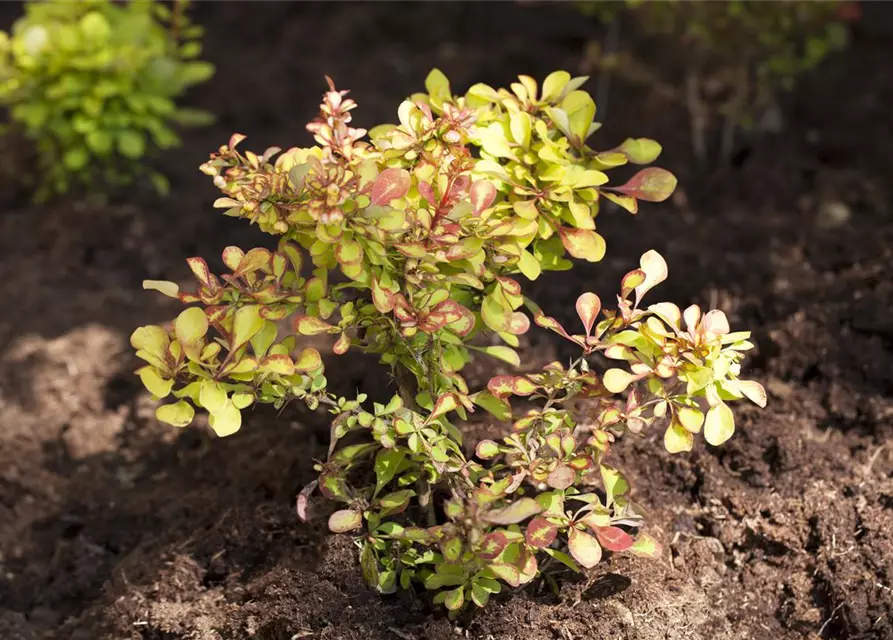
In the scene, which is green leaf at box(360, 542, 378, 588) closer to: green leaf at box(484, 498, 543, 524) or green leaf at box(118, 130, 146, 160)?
green leaf at box(484, 498, 543, 524)

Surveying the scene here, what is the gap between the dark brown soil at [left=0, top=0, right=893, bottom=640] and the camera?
6.08ft

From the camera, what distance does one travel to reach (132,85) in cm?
331

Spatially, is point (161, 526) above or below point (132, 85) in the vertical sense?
below

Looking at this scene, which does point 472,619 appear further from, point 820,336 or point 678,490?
point 820,336

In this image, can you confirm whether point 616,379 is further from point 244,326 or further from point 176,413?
point 176,413

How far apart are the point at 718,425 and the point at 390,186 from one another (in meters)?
0.68

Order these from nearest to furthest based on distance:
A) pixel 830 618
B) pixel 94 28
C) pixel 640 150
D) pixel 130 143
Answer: pixel 640 150 < pixel 830 618 < pixel 94 28 < pixel 130 143

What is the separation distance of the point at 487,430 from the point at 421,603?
0.43 m

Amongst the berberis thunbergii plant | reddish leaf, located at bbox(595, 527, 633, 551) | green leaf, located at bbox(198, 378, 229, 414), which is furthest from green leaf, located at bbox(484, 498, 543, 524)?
green leaf, located at bbox(198, 378, 229, 414)

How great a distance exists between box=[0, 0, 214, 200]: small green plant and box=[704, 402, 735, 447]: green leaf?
8.11ft

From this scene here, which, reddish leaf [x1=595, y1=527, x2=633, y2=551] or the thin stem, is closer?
reddish leaf [x1=595, y1=527, x2=633, y2=551]

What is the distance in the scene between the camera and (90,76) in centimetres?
322

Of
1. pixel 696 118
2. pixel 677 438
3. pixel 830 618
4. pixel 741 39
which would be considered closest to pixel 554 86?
pixel 677 438

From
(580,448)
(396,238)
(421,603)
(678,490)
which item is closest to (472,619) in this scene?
(421,603)
